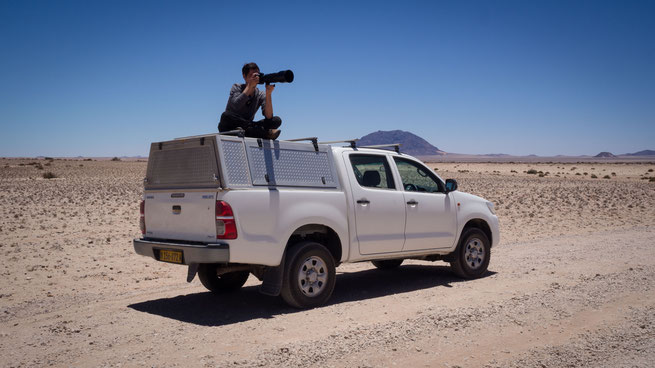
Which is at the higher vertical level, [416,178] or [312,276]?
[416,178]

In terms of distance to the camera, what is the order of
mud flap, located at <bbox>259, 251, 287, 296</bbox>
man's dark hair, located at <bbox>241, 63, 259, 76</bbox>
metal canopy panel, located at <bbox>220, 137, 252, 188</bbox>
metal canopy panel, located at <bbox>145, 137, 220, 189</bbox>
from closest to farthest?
1. metal canopy panel, located at <bbox>220, 137, 252, 188</bbox>
2. metal canopy panel, located at <bbox>145, 137, 220, 189</bbox>
3. mud flap, located at <bbox>259, 251, 287, 296</bbox>
4. man's dark hair, located at <bbox>241, 63, 259, 76</bbox>

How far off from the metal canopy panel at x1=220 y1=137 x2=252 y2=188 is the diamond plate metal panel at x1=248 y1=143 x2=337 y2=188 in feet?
0.33

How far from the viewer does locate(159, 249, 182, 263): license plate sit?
22.0 feet

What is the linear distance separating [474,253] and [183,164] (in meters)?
5.00

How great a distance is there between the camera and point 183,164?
711 cm

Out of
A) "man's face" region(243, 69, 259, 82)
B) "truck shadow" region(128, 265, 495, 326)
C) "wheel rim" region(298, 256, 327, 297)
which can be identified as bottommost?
"truck shadow" region(128, 265, 495, 326)

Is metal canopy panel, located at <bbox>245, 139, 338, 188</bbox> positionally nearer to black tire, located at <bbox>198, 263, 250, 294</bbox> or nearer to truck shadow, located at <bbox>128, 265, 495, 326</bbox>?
truck shadow, located at <bbox>128, 265, 495, 326</bbox>

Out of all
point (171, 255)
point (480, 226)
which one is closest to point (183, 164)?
point (171, 255)

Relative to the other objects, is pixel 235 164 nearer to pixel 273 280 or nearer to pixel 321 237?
pixel 273 280

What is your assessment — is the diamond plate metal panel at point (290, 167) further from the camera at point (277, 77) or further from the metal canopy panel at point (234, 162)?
the camera at point (277, 77)

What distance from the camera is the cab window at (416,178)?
8.80 metres

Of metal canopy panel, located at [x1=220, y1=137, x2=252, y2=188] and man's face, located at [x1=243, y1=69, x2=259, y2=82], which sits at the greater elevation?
man's face, located at [x1=243, y1=69, x2=259, y2=82]

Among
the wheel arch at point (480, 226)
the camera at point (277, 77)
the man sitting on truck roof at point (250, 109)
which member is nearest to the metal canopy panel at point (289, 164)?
the man sitting on truck roof at point (250, 109)

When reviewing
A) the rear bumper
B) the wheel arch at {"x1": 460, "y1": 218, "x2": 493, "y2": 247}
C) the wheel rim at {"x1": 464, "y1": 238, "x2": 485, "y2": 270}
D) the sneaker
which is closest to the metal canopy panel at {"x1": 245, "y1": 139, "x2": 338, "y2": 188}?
the sneaker
